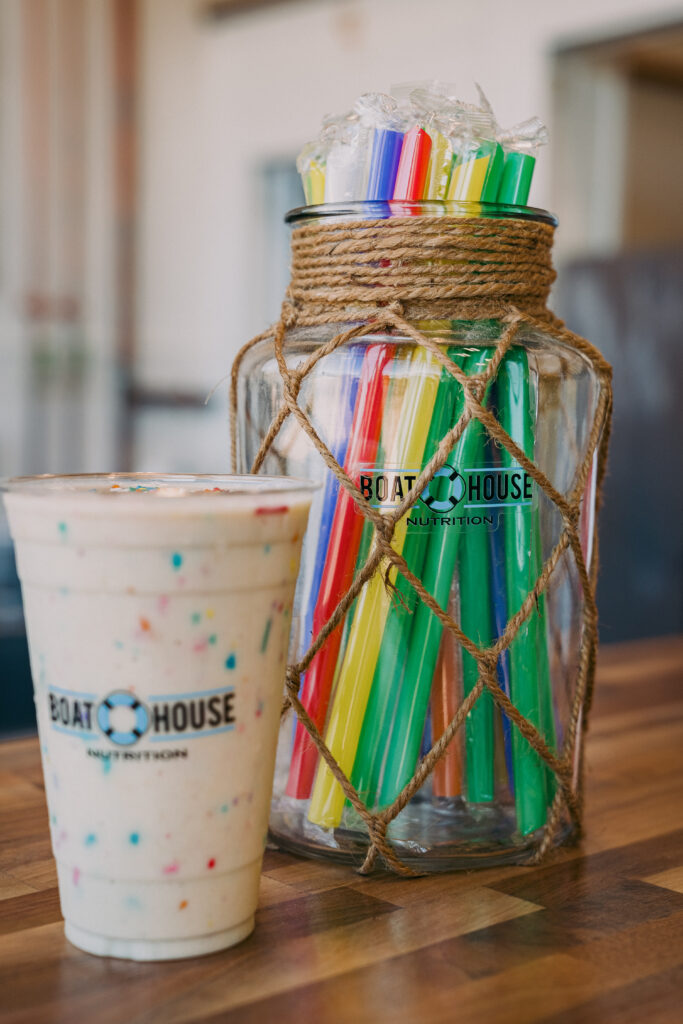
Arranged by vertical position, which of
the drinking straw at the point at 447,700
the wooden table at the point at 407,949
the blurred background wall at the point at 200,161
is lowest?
the wooden table at the point at 407,949

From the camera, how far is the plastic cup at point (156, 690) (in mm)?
405

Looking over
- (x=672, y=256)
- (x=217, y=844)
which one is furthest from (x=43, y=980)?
(x=672, y=256)

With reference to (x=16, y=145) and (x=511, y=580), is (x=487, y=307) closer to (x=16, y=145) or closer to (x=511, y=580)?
(x=511, y=580)

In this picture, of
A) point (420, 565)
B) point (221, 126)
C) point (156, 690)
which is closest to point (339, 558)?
point (420, 565)

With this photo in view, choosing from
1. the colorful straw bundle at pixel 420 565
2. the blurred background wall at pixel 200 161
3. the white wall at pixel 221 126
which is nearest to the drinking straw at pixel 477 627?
the colorful straw bundle at pixel 420 565

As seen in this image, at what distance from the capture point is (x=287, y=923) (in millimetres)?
466

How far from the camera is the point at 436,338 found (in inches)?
21.5

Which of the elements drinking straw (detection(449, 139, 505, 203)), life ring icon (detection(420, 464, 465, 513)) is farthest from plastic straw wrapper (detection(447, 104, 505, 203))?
life ring icon (detection(420, 464, 465, 513))

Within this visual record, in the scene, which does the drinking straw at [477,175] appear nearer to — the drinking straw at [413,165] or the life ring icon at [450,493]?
the drinking straw at [413,165]

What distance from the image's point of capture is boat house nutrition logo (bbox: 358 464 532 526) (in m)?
0.53

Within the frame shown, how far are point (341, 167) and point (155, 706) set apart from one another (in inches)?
11.5

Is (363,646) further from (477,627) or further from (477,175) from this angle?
(477,175)

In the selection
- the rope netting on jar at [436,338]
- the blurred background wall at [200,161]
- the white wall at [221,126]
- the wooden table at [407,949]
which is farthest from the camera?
the white wall at [221,126]

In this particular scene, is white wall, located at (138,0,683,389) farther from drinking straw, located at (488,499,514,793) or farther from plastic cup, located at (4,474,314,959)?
plastic cup, located at (4,474,314,959)
